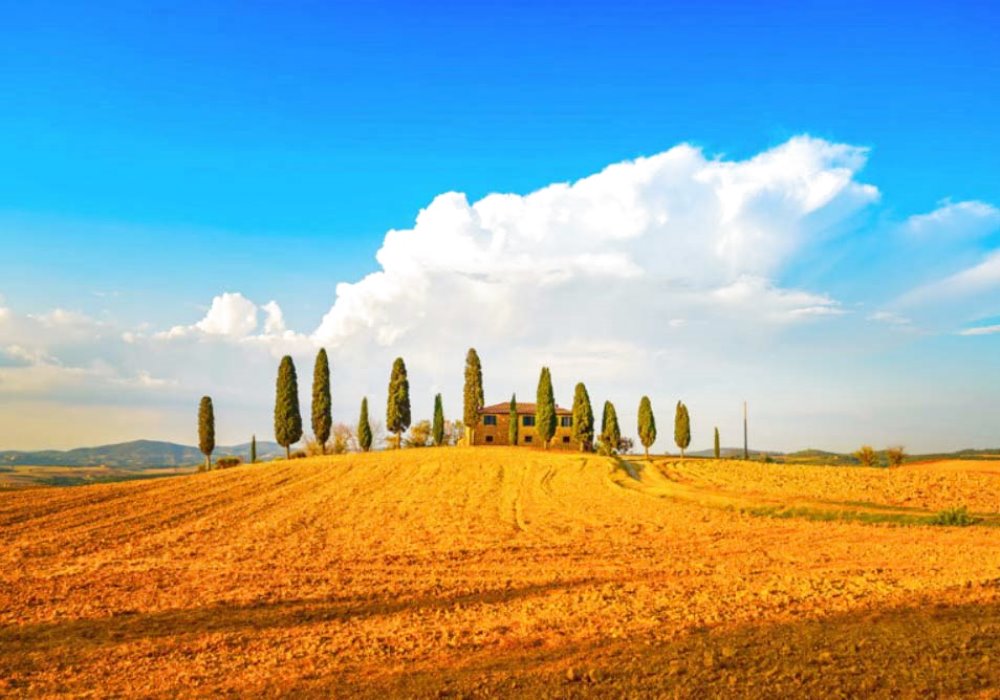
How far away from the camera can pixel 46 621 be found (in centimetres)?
1190

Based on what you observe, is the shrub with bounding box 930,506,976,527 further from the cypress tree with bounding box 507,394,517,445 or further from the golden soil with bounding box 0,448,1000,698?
the cypress tree with bounding box 507,394,517,445

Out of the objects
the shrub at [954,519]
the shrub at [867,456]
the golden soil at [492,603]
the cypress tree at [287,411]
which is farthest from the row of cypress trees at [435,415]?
the shrub at [954,519]

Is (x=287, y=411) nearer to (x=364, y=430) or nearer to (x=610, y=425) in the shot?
(x=364, y=430)

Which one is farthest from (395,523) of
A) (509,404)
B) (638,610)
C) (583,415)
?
(509,404)

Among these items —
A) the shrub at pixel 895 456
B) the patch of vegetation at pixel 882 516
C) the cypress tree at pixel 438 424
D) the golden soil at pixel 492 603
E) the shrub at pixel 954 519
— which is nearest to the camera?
the golden soil at pixel 492 603

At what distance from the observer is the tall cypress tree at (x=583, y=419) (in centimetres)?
7994

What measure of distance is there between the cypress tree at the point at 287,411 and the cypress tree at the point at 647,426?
42.0 m

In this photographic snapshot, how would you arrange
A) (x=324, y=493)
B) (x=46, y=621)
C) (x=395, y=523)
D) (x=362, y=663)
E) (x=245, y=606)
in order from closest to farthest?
(x=362, y=663)
(x=46, y=621)
(x=245, y=606)
(x=395, y=523)
(x=324, y=493)

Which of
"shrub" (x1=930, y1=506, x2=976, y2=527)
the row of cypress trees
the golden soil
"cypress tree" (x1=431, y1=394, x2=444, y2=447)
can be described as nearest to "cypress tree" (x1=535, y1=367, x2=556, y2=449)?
the row of cypress trees

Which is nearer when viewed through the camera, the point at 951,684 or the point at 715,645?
the point at 951,684

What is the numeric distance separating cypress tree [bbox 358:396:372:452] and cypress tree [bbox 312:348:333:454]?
275 inches

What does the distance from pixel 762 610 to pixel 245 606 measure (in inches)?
389

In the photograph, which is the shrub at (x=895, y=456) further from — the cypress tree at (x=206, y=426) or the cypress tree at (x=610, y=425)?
the cypress tree at (x=206, y=426)

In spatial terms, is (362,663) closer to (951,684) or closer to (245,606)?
(245,606)
